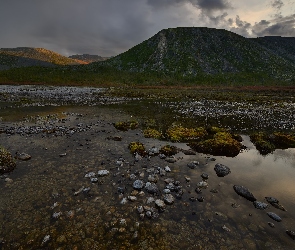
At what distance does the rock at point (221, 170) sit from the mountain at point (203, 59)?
138m

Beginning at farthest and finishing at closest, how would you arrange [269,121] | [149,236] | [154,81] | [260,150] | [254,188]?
[154,81] → [269,121] → [260,150] → [254,188] → [149,236]

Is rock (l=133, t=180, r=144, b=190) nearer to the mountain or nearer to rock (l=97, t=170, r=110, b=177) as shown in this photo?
rock (l=97, t=170, r=110, b=177)

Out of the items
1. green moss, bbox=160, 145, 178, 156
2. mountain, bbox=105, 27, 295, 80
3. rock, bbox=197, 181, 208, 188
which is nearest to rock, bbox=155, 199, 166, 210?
rock, bbox=197, 181, 208, 188

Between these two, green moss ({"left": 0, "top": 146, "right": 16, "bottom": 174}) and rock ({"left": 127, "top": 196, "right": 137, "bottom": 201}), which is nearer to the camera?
rock ({"left": 127, "top": 196, "right": 137, "bottom": 201})

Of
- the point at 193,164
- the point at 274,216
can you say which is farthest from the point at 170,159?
the point at 274,216

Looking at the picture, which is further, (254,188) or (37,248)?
(254,188)

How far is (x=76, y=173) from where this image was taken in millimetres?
11656

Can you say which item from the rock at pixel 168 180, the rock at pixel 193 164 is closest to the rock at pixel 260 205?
the rock at pixel 168 180

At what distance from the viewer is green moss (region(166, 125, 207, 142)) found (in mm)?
18344

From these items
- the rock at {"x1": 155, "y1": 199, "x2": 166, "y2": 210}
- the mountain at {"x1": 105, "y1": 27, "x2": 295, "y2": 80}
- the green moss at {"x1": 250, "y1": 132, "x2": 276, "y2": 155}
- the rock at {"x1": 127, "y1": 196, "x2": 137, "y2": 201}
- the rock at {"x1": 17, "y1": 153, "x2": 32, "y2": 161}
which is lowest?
the green moss at {"x1": 250, "y1": 132, "x2": 276, "y2": 155}

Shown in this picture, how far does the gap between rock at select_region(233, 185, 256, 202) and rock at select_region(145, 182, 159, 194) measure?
3813 millimetres

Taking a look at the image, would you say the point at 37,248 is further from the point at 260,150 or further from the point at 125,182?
the point at 260,150

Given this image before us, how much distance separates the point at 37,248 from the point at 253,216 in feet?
25.9

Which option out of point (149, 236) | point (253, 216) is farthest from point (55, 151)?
point (253, 216)
